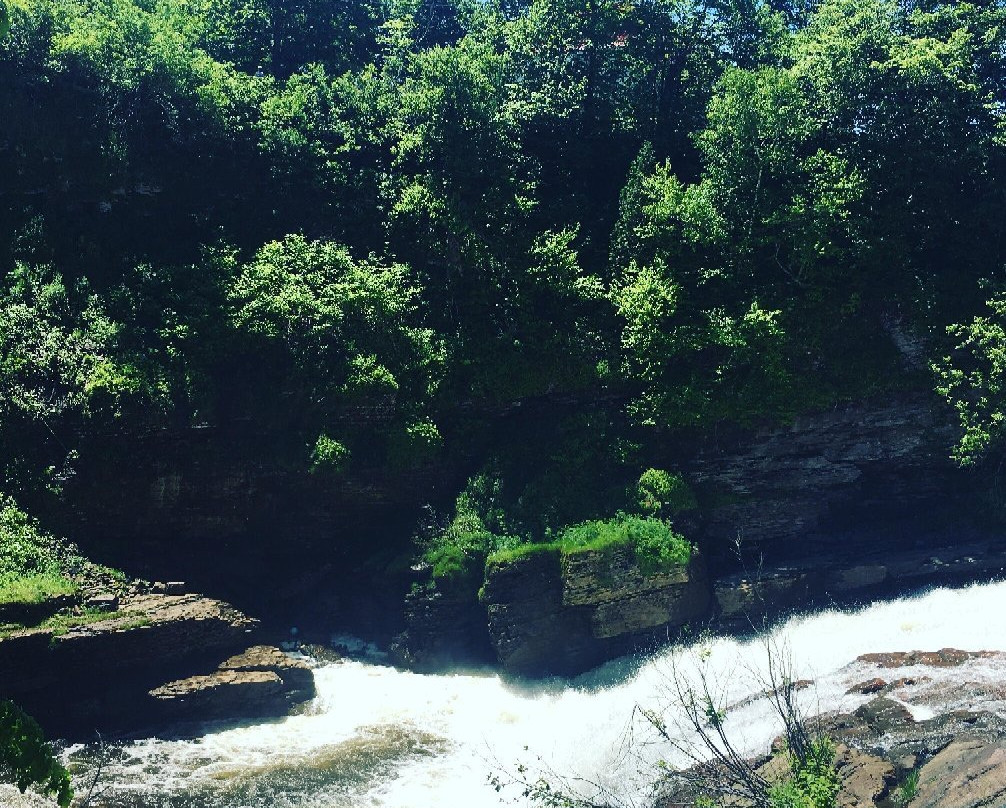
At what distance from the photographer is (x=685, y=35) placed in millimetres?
31766

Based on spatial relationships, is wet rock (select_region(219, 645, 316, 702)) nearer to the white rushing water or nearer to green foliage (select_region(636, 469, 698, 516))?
the white rushing water

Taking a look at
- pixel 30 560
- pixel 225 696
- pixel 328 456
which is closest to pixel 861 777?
pixel 225 696

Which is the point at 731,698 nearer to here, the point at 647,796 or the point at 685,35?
the point at 647,796

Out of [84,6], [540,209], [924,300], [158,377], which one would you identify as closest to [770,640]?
[924,300]

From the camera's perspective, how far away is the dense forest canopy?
81.9 ft

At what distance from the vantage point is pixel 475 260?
27.7 metres

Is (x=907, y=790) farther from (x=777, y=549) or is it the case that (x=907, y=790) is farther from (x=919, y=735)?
(x=777, y=549)

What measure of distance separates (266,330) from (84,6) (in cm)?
1185

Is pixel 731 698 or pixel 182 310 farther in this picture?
pixel 182 310

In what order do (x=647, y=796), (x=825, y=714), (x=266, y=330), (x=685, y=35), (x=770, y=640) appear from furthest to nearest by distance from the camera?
(x=685, y=35), (x=266, y=330), (x=770, y=640), (x=825, y=714), (x=647, y=796)

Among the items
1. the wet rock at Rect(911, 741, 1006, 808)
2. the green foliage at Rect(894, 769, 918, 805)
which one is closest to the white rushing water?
the green foliage at Rect(894, 769, 918, 805)

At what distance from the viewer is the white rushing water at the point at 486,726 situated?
19.0 metres

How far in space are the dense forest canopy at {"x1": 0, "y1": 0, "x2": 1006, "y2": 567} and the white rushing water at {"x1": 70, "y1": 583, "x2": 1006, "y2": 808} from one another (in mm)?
3903

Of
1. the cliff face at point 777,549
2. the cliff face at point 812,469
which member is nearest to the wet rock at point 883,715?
the cliff face at point 777,549
